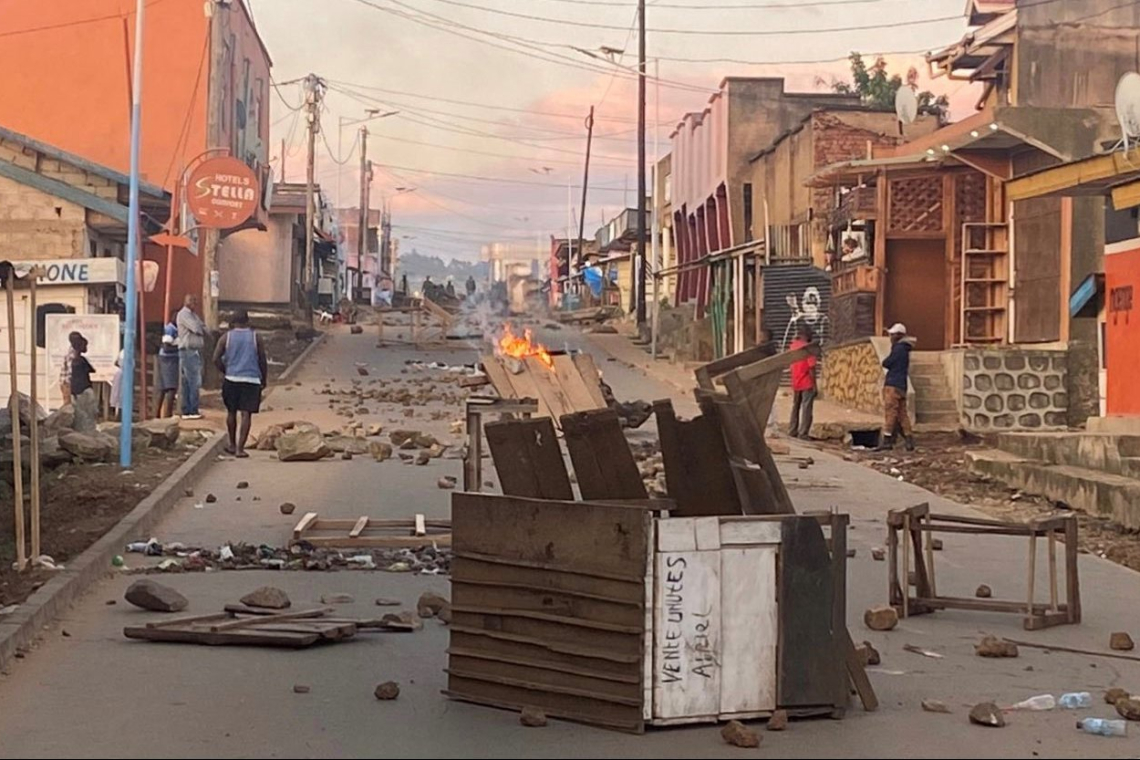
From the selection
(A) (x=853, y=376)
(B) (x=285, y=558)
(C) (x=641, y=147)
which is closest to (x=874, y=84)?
(C) (x=641, y=147)

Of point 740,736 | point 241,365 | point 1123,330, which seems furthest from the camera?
point 1123,330

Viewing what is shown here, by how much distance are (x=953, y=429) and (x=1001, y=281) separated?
4.23m

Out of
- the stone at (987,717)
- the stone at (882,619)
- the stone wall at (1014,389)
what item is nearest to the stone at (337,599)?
the stone at (882,619)

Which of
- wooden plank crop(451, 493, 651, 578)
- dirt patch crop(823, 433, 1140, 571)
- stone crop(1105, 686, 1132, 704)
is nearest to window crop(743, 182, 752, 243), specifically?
dirt patch crop(823, 433, 1140, 571)

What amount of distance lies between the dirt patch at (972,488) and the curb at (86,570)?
27.1ft

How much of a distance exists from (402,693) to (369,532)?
5813 mm

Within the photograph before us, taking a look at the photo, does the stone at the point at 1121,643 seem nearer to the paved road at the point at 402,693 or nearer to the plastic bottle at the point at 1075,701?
the paved road at the point at 402,693

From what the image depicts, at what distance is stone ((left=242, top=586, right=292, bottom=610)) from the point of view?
9.05m

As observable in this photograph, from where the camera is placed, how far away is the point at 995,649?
27.4 ft

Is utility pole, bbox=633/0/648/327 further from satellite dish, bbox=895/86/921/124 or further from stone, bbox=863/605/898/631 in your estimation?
stone, bbox=863/605/898/631

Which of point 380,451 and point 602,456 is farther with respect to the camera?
point 380,451

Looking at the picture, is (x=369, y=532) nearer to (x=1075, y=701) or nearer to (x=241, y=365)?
(x=241, y=365)

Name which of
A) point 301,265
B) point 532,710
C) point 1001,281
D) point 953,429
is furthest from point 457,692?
point 301,265

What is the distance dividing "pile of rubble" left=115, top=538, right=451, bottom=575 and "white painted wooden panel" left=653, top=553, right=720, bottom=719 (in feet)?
16.4
